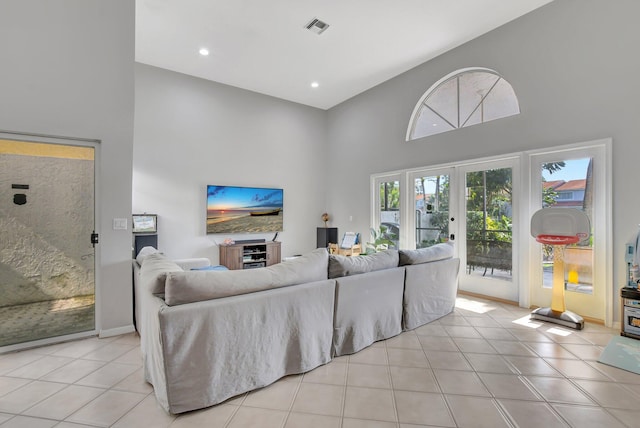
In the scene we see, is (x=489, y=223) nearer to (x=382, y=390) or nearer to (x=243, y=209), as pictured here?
(x=382, y=390)

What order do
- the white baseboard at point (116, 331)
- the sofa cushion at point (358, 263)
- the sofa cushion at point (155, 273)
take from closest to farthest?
the sofa cushion at point (155, 273) < the sofa cushion at point (358, 263) < the white baseboard at point (116, 331)

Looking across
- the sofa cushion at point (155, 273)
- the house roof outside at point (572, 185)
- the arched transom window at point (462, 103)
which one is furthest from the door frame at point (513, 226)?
the sofa cushion at point (155, 273)

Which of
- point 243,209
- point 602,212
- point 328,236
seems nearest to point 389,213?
point 328,236

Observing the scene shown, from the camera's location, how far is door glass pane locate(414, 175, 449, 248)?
15.2 ft

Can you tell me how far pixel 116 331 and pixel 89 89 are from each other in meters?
2.35

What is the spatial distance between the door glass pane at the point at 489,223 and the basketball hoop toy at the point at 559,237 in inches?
25.5

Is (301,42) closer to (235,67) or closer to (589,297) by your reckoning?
(235,67)

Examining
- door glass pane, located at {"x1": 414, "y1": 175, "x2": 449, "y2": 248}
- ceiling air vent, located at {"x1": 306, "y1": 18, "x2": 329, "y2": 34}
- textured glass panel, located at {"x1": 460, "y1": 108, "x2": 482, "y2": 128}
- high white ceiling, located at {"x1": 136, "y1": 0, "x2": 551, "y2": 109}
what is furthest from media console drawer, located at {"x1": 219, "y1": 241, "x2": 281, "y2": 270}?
textured glass panel, located at {"x1": 460, "y1": 108, "x2": 482, "y2": 128}

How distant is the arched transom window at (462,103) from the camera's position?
3980mm

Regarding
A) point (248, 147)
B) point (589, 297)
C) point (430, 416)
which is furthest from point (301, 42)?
point (589, 297)

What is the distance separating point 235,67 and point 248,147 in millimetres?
1488

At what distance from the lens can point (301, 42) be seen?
416cm

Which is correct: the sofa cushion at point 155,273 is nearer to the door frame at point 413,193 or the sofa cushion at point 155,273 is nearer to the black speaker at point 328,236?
the black speaker at point 328,236

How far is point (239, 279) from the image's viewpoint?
191cm
